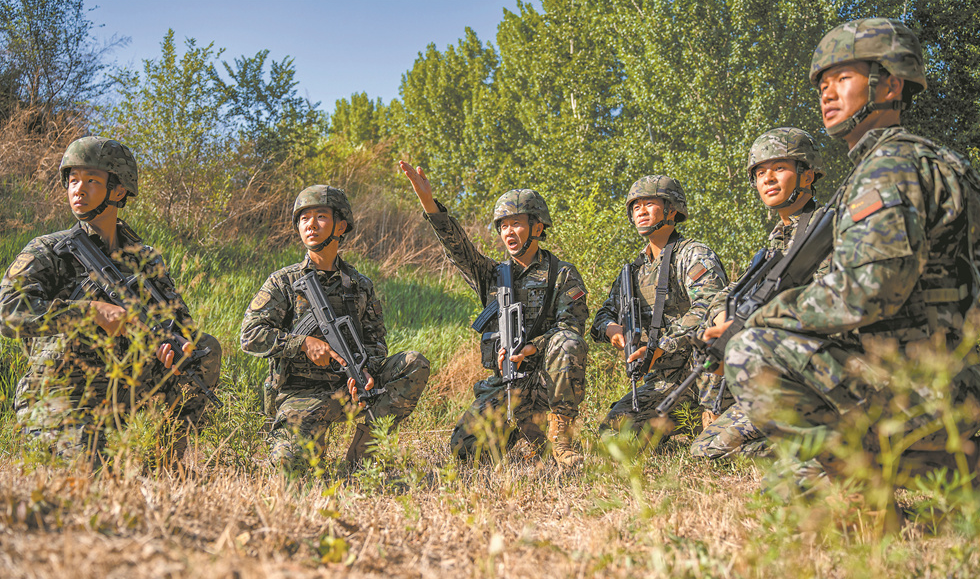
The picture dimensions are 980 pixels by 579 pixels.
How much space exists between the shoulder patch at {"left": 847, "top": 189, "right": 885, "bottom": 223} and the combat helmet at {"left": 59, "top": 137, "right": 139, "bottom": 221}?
14.0 feet

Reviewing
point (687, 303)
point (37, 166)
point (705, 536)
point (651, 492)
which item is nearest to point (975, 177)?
point (705, 536)

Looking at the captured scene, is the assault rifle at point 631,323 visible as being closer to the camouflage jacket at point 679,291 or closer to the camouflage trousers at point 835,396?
the camouflage jacket at point 679,291

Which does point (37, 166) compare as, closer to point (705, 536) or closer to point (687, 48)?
point (705, 536)

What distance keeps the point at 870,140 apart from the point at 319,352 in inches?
131

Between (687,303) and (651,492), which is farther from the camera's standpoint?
(687,303)

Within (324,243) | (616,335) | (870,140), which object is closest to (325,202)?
(324,243)

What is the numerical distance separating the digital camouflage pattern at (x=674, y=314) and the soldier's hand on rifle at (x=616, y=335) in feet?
0.40

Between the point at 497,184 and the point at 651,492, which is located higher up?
the point at 497,184

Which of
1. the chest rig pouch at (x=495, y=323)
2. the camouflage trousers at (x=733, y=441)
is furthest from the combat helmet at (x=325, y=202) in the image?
the camouflage trousers at (x=733, y=441)

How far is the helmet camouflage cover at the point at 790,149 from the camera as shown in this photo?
4410 mm

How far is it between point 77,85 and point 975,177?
48.2 ft

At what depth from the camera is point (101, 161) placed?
13.3 ft

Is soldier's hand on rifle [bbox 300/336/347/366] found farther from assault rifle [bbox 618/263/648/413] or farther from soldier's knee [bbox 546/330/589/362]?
assault rifle [bbox 618/263/648/413]

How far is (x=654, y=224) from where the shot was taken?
4.99 metres
